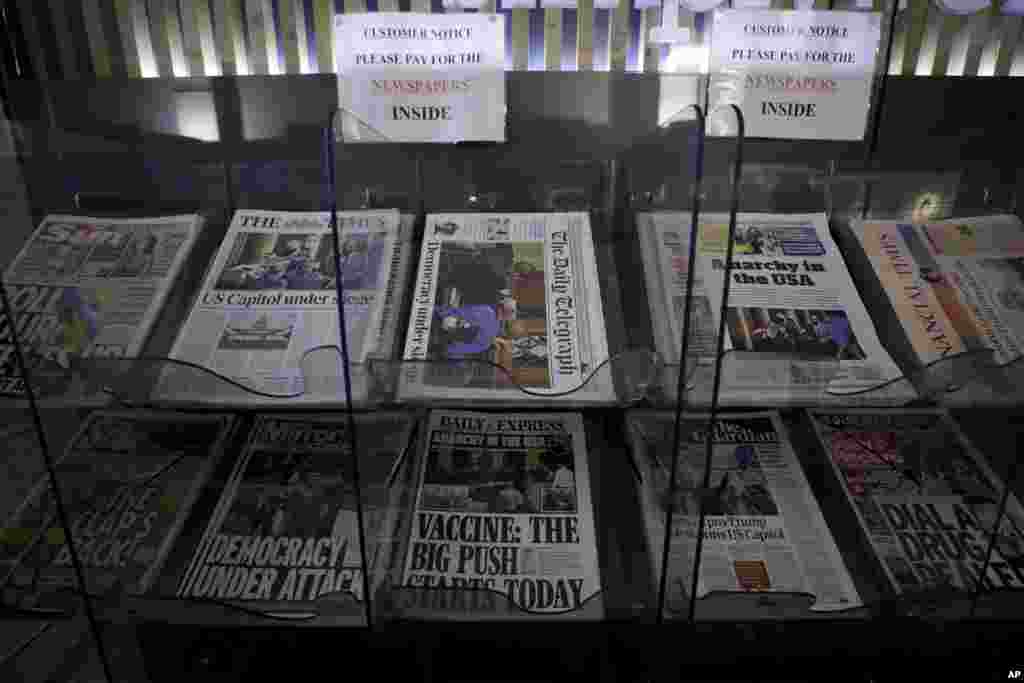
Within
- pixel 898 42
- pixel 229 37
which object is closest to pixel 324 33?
pixel 229 37

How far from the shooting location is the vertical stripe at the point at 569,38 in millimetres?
1313

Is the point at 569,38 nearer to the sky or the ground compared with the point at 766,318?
nearer to the sky

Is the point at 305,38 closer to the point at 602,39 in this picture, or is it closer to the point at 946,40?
the point at 602,39

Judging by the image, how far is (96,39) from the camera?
133cm

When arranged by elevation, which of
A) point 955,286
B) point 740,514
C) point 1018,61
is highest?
point 1018,61

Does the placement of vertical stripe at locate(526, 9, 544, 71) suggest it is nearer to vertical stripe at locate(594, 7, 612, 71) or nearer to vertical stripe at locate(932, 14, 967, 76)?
vertical stripe at locate(594, 7, 612, 71)

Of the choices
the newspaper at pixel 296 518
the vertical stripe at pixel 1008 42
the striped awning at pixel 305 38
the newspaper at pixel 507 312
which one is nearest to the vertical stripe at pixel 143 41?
the striped awning at pixel 305 38

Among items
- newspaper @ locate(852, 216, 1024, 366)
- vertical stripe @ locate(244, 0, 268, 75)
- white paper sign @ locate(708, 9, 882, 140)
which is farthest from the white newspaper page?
vertical stripe @ locate(244, 0, 268, 75)

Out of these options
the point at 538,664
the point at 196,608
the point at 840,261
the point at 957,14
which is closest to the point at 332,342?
the point at 196,608

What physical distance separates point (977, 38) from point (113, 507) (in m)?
1.49

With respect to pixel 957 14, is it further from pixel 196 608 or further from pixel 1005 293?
pixel 196 608

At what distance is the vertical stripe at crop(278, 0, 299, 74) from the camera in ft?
4.28

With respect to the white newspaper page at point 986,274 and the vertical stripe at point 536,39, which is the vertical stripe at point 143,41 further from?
the white newspaper page at point 986,274

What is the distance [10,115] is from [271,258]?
2.07ft
